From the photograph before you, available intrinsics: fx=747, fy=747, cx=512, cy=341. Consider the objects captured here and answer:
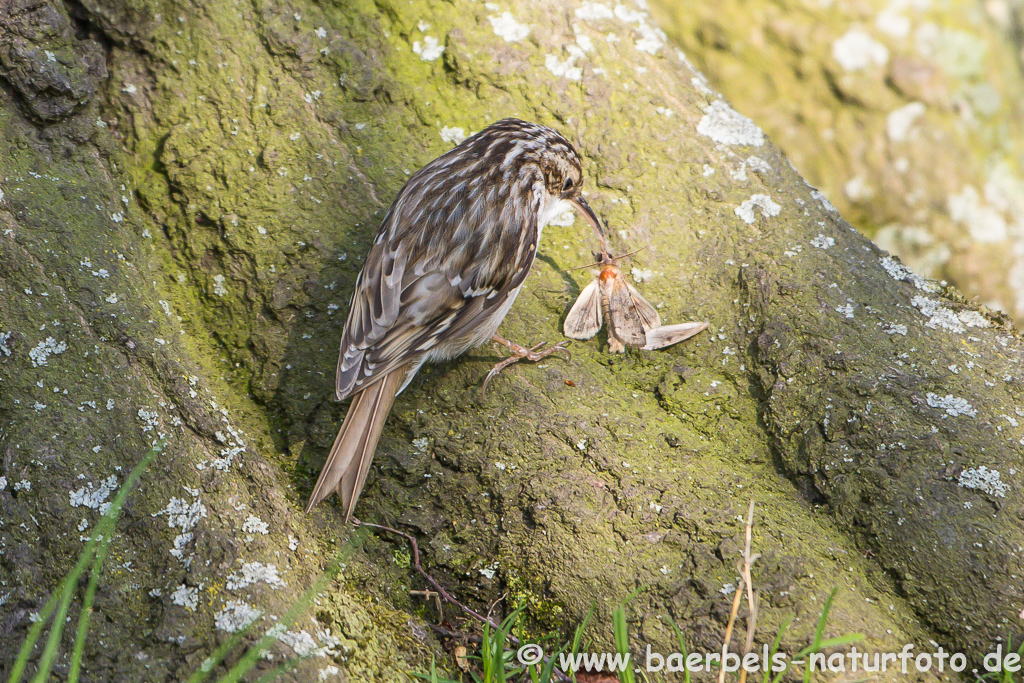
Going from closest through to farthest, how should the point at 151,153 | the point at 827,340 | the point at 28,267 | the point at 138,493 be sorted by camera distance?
the point at 138,493 < the point at 28,267 < the point at 827,340 < the point at 151,153

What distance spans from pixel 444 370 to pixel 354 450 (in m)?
0.52

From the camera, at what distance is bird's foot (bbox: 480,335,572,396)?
8.73 feet

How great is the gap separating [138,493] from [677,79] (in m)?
2.55

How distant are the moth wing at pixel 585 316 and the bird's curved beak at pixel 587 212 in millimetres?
223

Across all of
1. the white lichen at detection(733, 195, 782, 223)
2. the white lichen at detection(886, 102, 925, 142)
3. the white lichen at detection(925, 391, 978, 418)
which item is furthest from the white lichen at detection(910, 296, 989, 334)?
the white lichen at detection(886, 102, 925, 142)

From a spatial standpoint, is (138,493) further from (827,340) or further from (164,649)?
(827,340)

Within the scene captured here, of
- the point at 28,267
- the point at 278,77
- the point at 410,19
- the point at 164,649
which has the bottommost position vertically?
the point at 164,649

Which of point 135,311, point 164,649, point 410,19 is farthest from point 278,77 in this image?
point 164,649

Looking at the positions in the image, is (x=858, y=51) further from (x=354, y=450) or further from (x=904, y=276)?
(x=354, y=450)

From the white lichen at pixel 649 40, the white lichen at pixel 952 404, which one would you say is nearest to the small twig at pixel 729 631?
the white lichen at pixel 952 404

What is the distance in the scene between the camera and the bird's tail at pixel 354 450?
238cm

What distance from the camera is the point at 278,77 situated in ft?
9.81

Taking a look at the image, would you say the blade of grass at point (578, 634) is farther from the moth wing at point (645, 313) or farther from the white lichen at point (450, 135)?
the white lichen at point (450, 135)

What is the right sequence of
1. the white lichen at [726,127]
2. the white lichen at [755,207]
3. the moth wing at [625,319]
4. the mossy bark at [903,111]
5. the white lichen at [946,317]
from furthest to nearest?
the mossy bark at [903,111]
the white lichen at [726,127]
the white lichen at [755,207]
the moth wing at [625,319]
the white lichen at [946,317]
